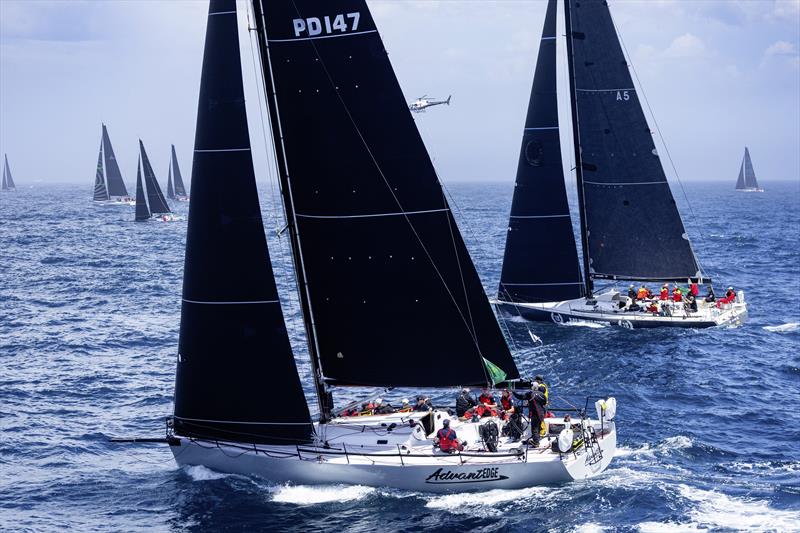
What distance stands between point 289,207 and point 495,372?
7.27 meters

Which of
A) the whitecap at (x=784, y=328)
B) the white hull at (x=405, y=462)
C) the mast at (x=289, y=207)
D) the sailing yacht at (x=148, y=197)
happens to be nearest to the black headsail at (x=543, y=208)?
the whitecap at (x=784, y=328)

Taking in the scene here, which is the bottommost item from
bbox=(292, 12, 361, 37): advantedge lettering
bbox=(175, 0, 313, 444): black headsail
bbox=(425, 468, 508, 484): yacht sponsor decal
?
bbox=(425, 468, 508, 484): yacht sponsor decal

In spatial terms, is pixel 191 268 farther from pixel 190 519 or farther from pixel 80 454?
pixel 80 454

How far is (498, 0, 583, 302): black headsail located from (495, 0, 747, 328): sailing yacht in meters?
0.05

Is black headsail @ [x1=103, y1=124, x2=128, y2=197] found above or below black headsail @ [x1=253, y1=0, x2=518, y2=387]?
above

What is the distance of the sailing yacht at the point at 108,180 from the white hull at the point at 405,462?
13799 centimetres

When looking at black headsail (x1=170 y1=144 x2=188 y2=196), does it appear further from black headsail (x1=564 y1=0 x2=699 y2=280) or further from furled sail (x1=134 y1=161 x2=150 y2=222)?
black headsail (x1=564 y1=0 x2=699 y2=280)

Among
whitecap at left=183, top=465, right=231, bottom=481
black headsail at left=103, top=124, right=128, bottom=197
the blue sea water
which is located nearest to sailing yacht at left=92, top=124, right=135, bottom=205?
black headsail at left=103, top=124, right=128, bottom=197

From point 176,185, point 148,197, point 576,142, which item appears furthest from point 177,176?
point 576,142

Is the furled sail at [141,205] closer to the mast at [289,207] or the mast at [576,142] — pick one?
the mast at [576,142]

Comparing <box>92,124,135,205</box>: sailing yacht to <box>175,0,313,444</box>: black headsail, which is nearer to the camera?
<box>175,0,313,444</box>: black headsail

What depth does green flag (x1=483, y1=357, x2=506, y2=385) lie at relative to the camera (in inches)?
1022

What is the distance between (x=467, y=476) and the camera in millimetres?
24875

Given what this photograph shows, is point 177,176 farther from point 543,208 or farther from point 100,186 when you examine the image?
point 543,208
